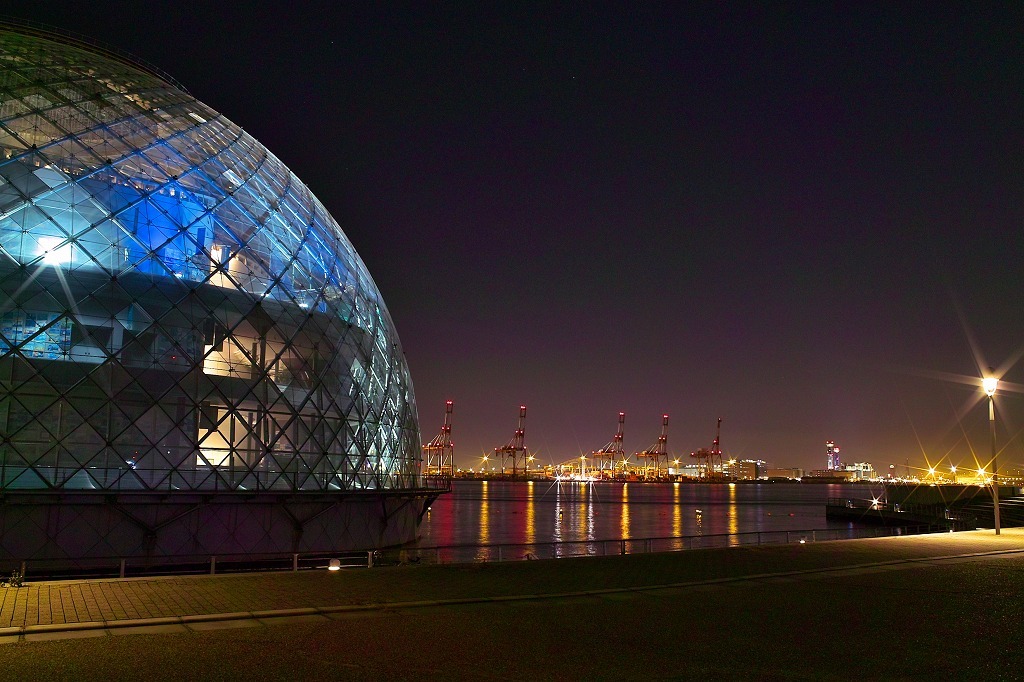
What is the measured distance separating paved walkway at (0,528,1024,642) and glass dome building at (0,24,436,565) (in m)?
9.65

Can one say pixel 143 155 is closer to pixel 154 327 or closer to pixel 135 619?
pixel 154 327

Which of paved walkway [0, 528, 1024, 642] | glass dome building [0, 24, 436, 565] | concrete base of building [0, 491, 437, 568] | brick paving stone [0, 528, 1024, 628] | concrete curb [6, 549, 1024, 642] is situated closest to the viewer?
concrete curb [6, 549, 1024, 642]

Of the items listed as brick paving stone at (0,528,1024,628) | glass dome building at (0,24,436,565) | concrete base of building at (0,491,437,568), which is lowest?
brick paving stone at (0,528,1024,628)

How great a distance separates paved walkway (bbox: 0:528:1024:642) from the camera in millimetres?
15020

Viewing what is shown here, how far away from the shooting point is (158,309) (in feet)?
95.0

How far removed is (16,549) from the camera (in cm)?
2547

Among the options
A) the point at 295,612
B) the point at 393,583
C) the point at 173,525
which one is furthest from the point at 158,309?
the point at 295,612

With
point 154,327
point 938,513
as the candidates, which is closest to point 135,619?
point 154,327

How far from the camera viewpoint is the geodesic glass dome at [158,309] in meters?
26.8

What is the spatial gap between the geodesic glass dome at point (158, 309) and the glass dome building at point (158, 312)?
7cm

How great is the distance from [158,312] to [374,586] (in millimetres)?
14879

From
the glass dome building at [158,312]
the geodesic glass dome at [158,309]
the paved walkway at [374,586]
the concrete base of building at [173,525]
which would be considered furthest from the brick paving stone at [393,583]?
the geodesic glass dome at [158,309]

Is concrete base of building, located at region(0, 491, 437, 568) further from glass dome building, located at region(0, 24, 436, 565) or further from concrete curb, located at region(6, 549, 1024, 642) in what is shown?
concrete curb, located at region(6, 549, 1024, 642)

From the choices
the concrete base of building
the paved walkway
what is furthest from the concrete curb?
the concrete base of building
